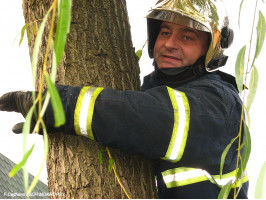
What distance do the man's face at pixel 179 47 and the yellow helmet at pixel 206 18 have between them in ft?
0.25

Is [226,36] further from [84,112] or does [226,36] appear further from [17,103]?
[17,103]

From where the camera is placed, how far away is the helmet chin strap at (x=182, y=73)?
267 cm

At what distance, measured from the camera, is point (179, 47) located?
2.75 meters

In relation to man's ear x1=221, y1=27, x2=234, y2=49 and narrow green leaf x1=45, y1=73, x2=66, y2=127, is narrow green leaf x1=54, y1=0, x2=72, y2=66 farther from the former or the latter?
man's ear x1=221, y1=27, x2=234, y2=49

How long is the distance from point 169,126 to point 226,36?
1045 mm

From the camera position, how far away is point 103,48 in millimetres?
2119

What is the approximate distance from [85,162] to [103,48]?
0.53 metres

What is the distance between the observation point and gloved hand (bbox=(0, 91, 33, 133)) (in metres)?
2.00

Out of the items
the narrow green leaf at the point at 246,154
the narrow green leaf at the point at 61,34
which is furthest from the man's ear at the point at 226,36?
the narrow green leaf at the point at 61,34

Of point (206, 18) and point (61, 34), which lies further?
point (206, 18)

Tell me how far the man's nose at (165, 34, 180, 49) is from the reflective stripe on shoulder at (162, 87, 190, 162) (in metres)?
0.71

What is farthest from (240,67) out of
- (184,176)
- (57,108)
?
(57,108)

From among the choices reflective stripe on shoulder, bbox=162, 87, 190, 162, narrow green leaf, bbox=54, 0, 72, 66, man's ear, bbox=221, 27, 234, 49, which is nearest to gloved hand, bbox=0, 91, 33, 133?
reflective stripe on shoulder, bbox=162, 87, 190, 162

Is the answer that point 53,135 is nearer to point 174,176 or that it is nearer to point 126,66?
point 126,66
